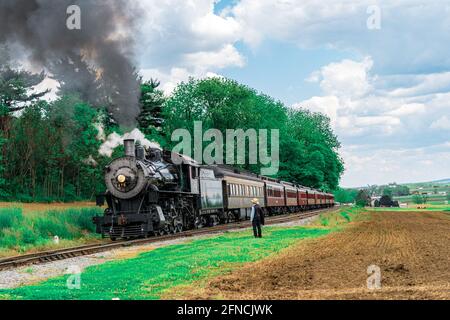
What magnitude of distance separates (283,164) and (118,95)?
5905 centimetres

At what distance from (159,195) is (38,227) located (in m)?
5.16

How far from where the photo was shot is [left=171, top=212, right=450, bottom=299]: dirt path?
9.82 meters

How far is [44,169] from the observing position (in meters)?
54.8

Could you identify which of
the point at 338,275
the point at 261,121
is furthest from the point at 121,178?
the point at 261,121

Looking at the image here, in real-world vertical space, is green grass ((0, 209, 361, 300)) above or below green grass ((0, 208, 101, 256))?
below

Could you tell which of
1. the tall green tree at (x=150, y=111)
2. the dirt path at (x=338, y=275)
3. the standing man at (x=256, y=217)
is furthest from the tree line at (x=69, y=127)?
the dirt path at (x=338, y=275)

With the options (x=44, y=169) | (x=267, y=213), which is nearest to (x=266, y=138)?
(x=267, y=213)

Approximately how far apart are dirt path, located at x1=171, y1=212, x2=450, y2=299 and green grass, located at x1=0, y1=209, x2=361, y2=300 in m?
0.68

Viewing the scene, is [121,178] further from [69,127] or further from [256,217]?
[69,127]

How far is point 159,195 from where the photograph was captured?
83.7 feet

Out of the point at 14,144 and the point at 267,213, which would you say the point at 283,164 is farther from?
the point at 14,144

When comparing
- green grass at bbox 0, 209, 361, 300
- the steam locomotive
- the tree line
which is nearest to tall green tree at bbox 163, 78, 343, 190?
the tree line

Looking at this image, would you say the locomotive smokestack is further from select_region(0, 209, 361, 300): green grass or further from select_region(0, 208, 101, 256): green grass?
select_region(0, 209, 361, 300): green grass

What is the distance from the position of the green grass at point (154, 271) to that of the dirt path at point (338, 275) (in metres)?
0.68
